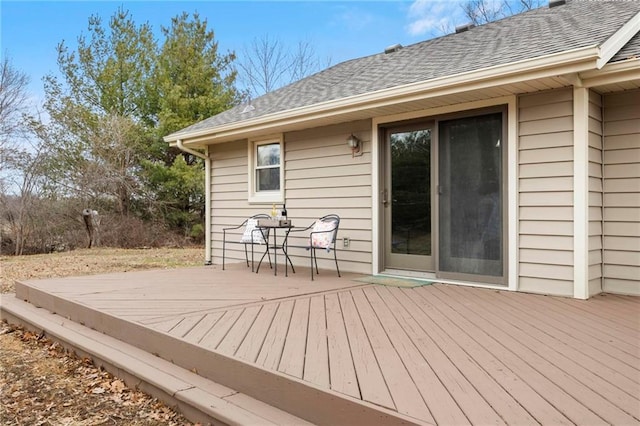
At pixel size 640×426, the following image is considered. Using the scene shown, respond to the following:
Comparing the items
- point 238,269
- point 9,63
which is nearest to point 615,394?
point 238,269

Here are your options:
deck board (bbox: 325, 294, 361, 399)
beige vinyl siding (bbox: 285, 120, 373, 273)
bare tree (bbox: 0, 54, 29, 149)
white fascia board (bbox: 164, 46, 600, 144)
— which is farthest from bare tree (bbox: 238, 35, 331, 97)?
deck board (bbox: 325, 294, 361, 399)

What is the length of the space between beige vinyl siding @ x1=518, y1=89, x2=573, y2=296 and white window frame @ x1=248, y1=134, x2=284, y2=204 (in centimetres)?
314

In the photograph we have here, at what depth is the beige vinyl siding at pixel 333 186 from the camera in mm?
5125

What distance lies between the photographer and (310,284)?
4.41 m

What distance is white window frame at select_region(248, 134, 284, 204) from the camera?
6.05m

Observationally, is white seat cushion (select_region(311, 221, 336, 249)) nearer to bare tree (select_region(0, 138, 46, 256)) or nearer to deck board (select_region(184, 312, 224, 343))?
deck board (select_region(184, 312, 224, 343))

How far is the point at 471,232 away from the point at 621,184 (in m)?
1.32

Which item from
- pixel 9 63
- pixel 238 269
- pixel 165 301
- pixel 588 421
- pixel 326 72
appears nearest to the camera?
pixel 588 421

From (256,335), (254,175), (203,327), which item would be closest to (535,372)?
(256,335)

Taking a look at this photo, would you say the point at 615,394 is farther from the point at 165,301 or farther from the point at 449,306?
the point at 165,301

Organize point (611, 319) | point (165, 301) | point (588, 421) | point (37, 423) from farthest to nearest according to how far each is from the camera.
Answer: point (165, 301), point (611, 319), point (37, 423), point (588, 421)

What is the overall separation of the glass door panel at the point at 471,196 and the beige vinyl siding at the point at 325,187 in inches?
37.7

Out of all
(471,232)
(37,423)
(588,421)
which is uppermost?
(471,232)

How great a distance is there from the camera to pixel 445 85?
391 cm
